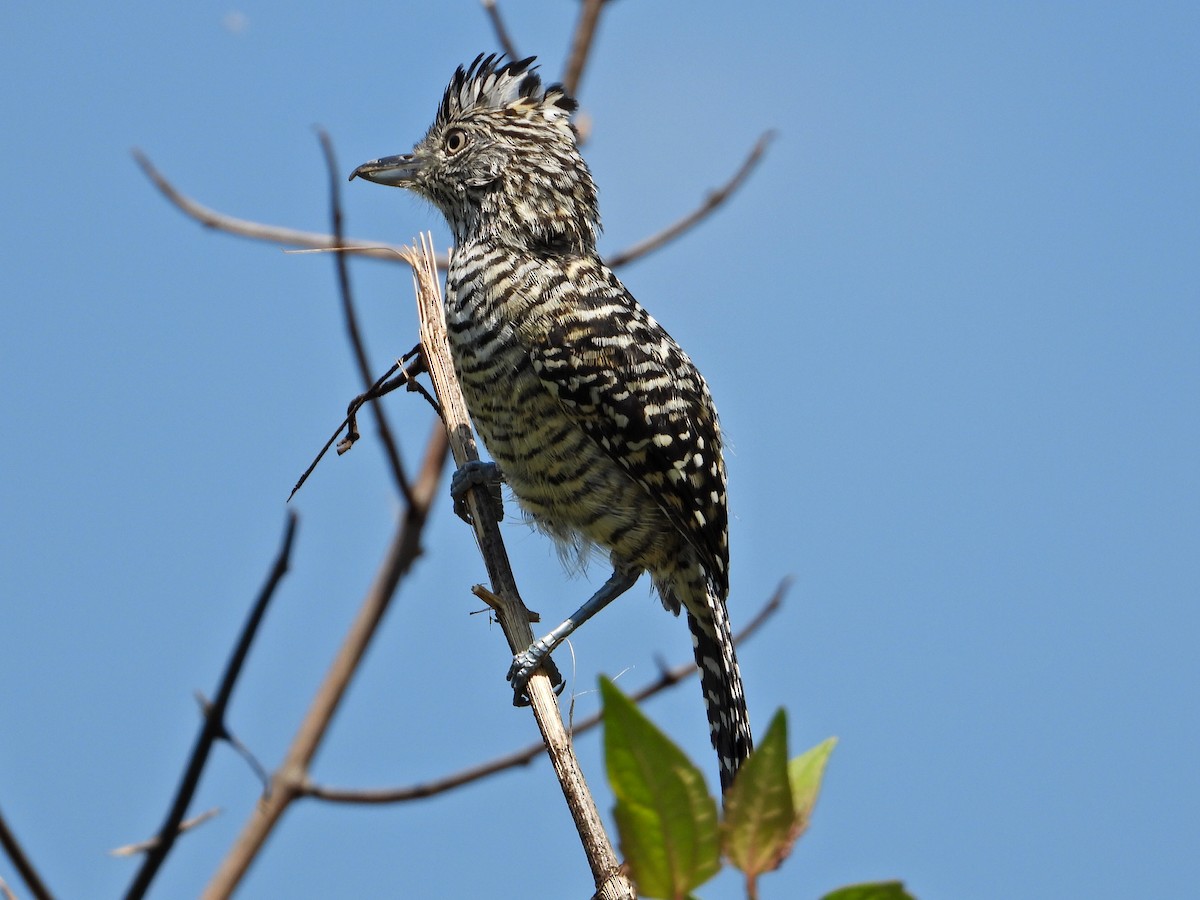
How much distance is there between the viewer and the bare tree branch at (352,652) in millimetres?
3969

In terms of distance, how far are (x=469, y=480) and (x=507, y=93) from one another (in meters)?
1.80

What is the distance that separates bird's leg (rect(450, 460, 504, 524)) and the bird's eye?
4.31 feet

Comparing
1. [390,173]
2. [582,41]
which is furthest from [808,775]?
[582,41]

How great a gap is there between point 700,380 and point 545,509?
28.7 inches

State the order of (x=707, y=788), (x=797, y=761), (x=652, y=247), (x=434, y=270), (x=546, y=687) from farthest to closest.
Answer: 1. (x=652, y=247)
2. (x=434, y=270)
3. (x=546, y=687)
4. (x=797, y=761)
5. (x=707, y=788)

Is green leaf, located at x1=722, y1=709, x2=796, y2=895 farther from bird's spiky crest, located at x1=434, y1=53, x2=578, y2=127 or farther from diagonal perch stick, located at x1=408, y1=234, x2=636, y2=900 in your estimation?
bird's spiky crest, located at x1=434, y1=53, x2=578, y2=127

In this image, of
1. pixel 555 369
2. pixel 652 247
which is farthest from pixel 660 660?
pixel 652 247

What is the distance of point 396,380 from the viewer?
11.8 ft

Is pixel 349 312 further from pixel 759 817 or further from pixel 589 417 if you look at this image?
pixel 759 817

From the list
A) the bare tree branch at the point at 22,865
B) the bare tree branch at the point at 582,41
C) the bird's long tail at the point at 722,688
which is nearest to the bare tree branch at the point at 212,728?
the bare tree branch at the point at 22,865

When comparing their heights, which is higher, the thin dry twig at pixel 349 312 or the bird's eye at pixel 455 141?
the bird's eye at pixel 455 141

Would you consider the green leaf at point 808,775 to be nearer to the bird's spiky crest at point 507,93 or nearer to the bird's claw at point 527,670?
the bird's claw at point 527,670

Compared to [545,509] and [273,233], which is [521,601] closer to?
[545,509]

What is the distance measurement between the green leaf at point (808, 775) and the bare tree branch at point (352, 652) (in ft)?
9.38
